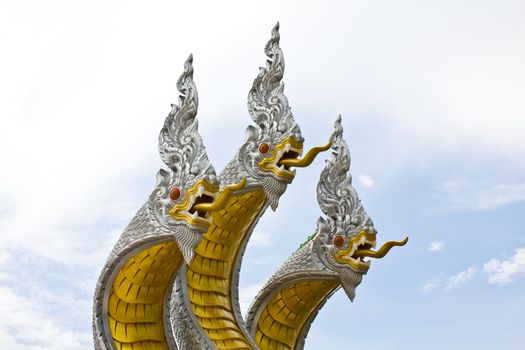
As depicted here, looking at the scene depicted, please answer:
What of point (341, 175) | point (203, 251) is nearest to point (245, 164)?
point (203, 251)

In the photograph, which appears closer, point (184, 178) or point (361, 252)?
point (184, 178)

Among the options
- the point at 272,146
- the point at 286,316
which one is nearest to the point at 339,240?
the point at 286,316

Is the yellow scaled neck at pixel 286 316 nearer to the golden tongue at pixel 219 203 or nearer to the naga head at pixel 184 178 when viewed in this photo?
the naga head at pixel 184 178

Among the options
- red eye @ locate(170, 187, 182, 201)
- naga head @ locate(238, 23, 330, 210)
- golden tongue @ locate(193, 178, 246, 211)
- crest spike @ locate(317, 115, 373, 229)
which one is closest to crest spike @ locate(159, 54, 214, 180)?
red eye @ locate(170, 187, 182, 201)

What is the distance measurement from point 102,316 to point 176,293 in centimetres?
143

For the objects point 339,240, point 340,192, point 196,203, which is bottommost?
point 196,203

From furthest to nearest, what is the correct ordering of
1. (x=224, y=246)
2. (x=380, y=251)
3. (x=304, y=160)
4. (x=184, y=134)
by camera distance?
1. (x=380, y=251)
2. (x=224, y=246)
3. (x=304, y=160)
4. (x=184, y=134)

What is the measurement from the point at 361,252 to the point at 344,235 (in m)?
0.37

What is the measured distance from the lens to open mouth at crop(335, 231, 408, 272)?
18016 mm

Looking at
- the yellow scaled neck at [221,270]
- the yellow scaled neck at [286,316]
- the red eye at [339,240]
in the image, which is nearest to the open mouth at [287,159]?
the yellow scaled neck at [221,270]

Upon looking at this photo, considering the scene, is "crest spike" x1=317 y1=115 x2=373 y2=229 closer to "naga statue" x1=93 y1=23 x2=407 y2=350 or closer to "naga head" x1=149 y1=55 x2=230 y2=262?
"naga statue" x1=93 y1=23 x2=407 y2=350

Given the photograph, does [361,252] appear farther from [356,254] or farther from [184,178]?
[184,178]

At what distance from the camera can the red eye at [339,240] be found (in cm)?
1811

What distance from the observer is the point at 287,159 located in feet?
55.0
